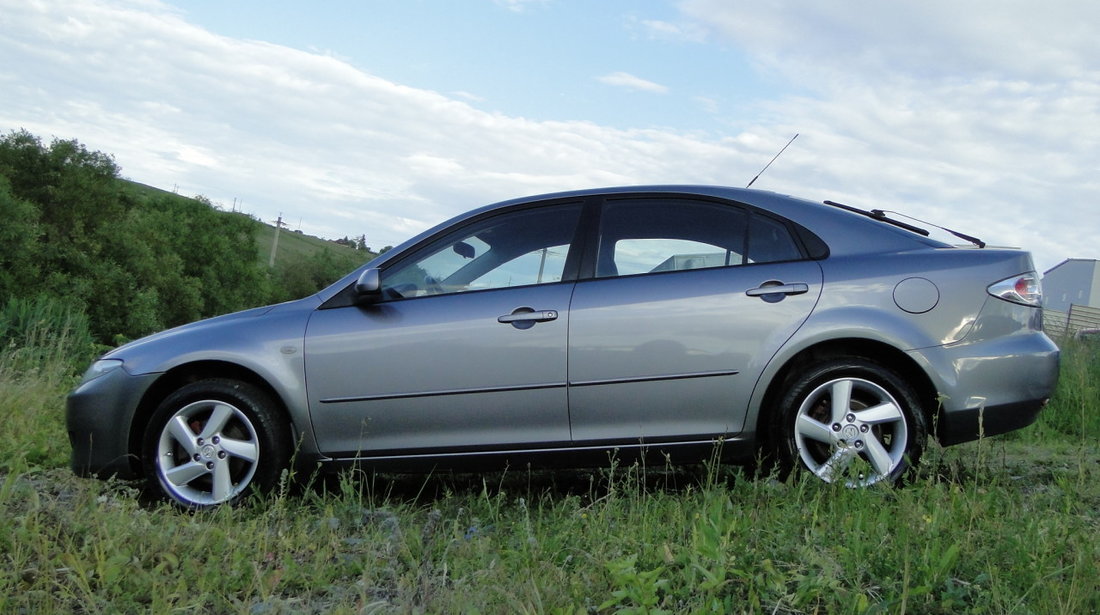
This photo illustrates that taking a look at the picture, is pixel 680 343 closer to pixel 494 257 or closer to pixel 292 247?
pixel 494 257

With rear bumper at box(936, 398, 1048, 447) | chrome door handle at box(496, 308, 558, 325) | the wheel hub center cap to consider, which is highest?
chrome door handle at box(496, 308, 558, 325)

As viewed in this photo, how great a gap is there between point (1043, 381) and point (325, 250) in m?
91.2

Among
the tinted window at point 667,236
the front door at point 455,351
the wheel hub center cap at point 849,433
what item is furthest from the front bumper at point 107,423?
the wheel hub center cap at point 849,433

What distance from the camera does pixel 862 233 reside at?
17.0 ft

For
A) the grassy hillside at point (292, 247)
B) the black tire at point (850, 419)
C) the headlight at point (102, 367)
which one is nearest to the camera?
the black tire at point (850, 419)

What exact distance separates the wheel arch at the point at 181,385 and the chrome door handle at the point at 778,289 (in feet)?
8.00

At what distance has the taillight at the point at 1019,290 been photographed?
4895 mm

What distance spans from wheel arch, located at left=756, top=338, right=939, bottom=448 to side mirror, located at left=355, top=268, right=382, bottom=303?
6.44 ft

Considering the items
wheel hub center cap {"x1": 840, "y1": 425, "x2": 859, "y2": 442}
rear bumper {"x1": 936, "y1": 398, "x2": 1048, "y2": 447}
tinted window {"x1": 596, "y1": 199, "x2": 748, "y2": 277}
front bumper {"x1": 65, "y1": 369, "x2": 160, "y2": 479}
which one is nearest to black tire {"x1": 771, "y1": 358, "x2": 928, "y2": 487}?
wheel hub center cap {"x1": 840, "y1": 425, "x2": 859, "y2": 442}

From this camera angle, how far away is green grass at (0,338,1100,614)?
10.7 feet

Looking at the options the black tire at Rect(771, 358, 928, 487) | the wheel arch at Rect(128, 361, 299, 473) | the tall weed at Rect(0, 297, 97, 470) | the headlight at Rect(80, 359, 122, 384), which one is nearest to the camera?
the black tire at Rect(771, 358, 928, 487)

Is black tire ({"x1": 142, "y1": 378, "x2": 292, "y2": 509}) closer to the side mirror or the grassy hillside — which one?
the side mirror

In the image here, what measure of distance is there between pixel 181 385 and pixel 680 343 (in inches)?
104

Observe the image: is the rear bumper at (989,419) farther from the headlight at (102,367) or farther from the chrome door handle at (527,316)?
the headlight at (102,367)
